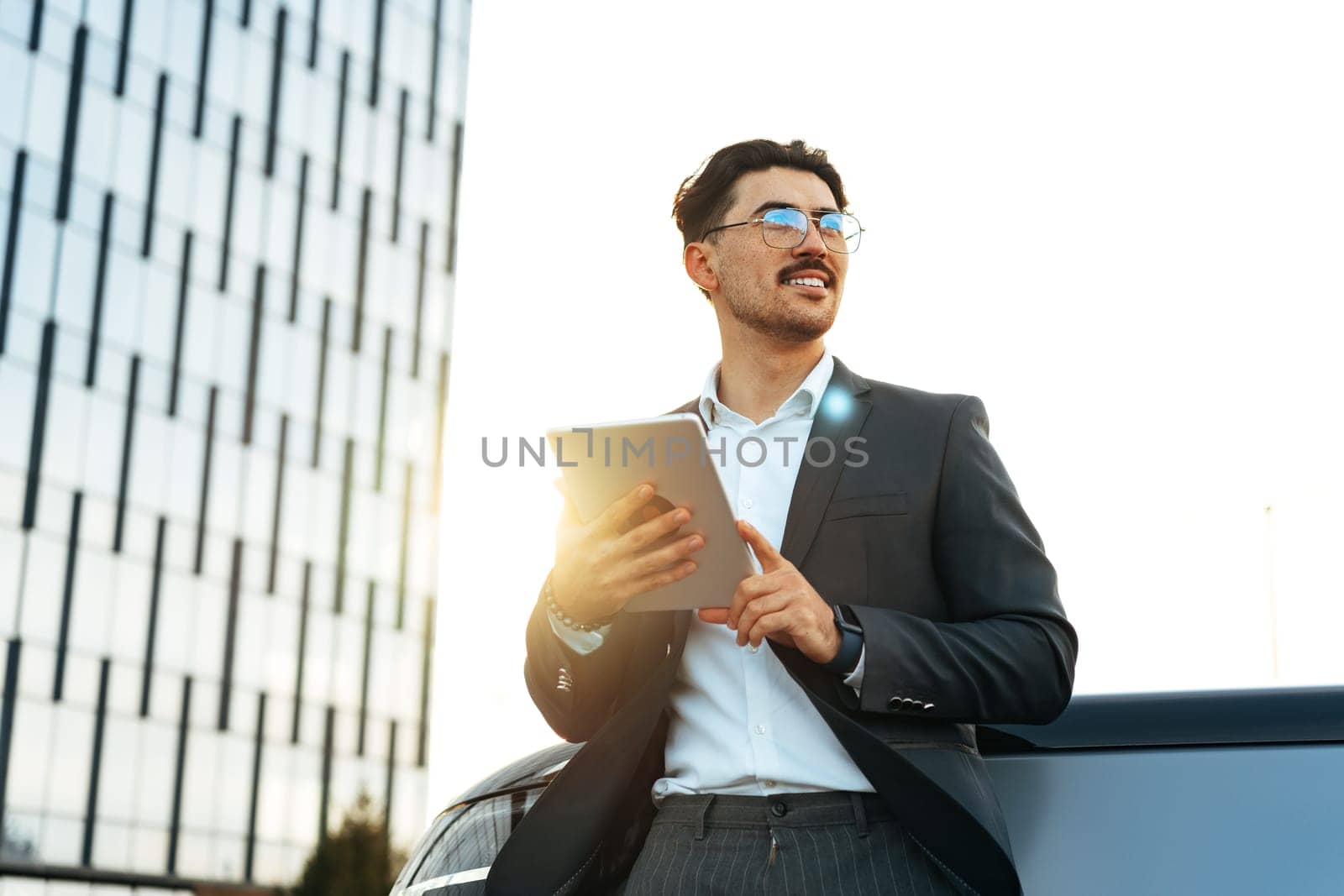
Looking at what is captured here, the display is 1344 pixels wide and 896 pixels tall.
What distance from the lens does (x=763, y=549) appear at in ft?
6.83

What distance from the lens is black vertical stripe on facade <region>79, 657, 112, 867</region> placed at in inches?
1156

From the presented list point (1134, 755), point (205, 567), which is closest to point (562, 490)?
point (1134, 755)

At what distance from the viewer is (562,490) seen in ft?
7.54

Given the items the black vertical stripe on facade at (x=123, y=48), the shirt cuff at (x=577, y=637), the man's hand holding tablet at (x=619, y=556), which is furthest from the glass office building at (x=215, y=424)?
the man's hand holding tablet at (x=619, y=556)

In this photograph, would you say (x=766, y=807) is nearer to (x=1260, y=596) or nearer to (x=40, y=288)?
(x=1260, y=596)

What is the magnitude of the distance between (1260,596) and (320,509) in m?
36.4

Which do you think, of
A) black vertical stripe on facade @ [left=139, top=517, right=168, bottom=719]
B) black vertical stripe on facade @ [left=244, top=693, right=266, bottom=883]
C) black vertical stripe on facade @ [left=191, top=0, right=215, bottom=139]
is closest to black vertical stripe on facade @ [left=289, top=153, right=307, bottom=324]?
black vertical stripe on facade @ [left=191, top=0, right=215, bottom=139]

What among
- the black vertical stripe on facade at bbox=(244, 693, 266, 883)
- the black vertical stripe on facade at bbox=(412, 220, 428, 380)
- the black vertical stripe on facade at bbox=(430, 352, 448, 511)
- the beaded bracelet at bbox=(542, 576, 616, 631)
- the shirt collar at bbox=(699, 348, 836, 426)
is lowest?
the black vertical stripe on facade at bbox=(244, 693, 266, 883)

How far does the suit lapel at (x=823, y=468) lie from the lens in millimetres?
2262

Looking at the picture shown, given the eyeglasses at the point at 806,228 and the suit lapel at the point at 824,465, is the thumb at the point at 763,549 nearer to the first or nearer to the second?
the suit lapel at the point at 824,465

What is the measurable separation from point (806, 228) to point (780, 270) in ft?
0.36

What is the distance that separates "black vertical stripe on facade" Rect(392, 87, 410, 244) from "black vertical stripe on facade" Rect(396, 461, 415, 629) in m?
7.45

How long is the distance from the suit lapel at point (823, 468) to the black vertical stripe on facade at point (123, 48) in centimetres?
3413

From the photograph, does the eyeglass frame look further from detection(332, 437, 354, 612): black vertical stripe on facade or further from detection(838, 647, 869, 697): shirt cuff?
detection(332, 437, 354, 612): black vertical stripe on facade
